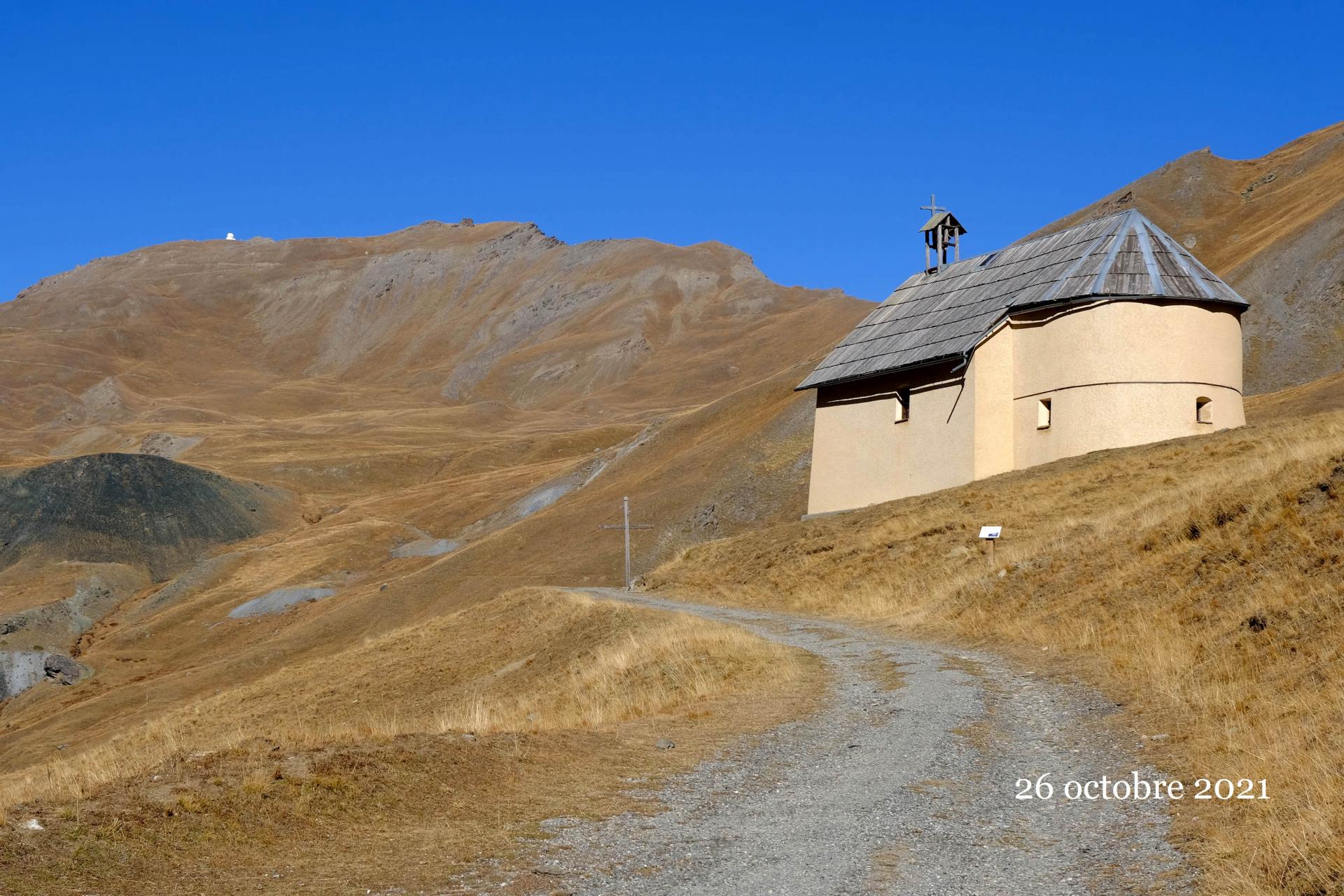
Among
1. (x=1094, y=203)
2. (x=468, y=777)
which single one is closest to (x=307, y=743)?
(x=468, y=777)

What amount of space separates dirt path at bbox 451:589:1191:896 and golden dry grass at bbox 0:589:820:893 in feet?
2.45

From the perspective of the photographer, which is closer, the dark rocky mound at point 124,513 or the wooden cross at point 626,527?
the wooden cross at point 626,527

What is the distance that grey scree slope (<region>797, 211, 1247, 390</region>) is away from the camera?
3622 cm

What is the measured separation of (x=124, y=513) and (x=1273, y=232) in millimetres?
77048

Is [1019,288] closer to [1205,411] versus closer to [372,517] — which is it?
[1205,411]

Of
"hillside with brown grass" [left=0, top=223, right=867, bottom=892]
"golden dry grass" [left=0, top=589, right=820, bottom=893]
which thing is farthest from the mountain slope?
"golden dry grass" [left=0, top=589, right=820, bottom=893]

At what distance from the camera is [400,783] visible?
34.8ft

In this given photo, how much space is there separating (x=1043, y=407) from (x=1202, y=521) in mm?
18858

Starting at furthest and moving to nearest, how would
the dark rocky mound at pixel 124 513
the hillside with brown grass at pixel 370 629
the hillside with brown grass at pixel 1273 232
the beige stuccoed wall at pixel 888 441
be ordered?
the dark rocky mound at pixel 124 513 < the hillside with brown grass at pixel 1273 232 < the beige stuccoed wall at pixel 888 441 < the hillside with brown grass at pixel 370 629

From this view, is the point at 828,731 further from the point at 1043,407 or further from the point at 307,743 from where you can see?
the point at 1043,407

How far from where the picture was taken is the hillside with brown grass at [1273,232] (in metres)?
62.3

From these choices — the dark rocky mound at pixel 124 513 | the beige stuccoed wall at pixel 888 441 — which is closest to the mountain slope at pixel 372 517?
the dark rocky mound at pixel 124 513

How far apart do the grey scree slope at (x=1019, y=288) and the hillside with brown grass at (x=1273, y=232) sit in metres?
25.4

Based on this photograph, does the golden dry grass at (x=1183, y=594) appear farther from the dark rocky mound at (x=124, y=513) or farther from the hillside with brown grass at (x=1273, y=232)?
the dark rocky mound at (x=124, y=513)
